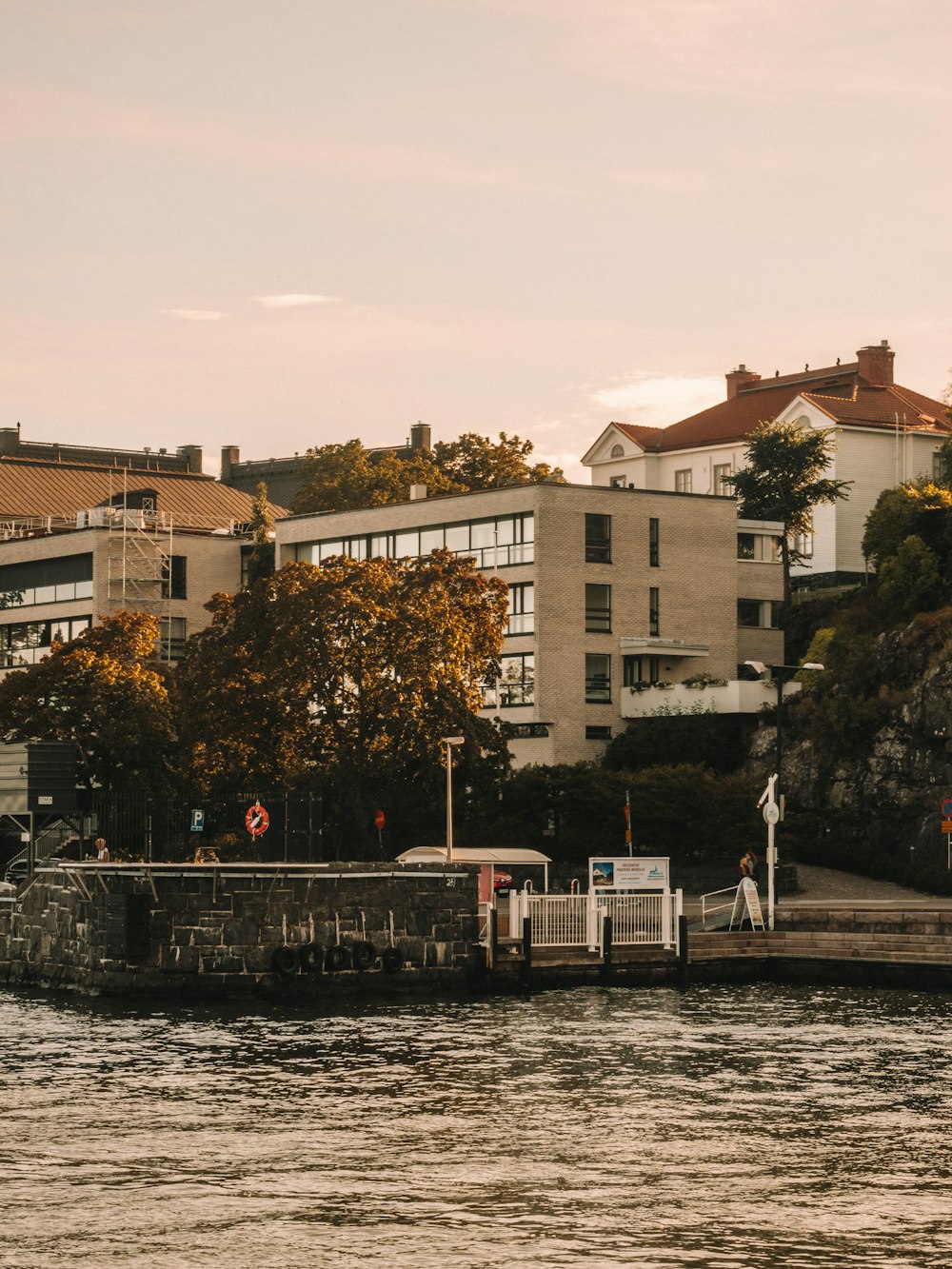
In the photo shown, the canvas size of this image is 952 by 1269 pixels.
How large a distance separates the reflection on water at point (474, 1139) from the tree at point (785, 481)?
5513 centimetres

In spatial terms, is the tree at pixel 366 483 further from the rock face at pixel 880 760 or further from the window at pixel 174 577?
the rock face at pixel 880 760

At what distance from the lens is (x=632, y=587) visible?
85.8 m

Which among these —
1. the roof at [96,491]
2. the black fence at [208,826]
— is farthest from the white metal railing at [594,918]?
the roof at [96,491]

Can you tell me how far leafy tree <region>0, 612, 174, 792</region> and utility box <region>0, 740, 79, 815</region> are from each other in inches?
703

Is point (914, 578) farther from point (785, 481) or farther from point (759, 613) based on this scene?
point (785, 481)

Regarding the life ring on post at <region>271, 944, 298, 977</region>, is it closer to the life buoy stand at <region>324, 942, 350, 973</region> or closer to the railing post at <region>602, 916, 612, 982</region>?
the life buoy stand at <region>324, 942, 350, 973</region>

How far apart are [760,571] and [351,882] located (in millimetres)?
49144

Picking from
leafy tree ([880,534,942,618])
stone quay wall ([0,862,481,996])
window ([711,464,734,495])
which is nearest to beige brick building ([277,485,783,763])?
leafy tree ([880,534,942,618])

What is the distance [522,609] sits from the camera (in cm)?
8394

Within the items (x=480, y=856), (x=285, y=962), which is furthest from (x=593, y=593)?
(x=285, y=962)

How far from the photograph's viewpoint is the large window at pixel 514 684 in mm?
83375

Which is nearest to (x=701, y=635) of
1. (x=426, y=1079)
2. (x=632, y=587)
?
(x=632, y=587)

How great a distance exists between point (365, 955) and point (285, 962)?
1892 millimetres

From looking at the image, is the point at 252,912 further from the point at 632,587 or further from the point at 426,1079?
the point at 632,587
